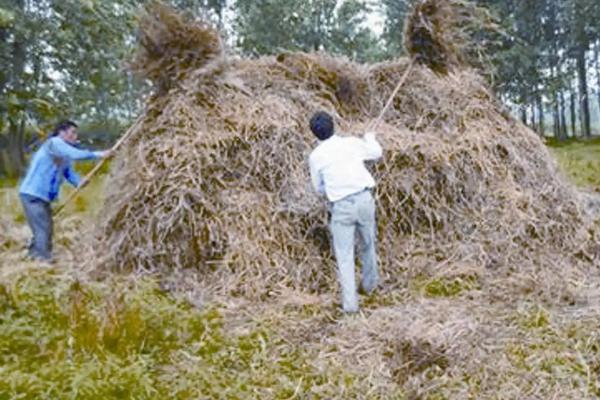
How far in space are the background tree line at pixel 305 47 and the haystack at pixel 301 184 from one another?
7569mm

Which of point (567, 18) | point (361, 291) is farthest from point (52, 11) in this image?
point (567, 18)

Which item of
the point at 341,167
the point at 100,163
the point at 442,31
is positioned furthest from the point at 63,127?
the point at 442,31

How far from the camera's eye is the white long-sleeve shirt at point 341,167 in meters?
4.63

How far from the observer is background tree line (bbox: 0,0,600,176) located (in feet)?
45.9

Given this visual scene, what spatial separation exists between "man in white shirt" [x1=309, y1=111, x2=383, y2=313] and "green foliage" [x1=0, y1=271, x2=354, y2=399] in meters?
0.68

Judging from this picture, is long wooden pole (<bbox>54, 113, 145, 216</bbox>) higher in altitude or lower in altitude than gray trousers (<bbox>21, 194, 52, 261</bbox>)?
higher

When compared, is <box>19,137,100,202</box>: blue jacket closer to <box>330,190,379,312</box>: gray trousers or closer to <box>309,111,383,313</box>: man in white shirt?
<box>309,111,383,313</box>: man in white shirt

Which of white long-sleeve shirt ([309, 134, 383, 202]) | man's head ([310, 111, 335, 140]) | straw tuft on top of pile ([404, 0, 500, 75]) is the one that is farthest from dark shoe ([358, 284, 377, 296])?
straw tuft on top of pile ([404, 0, 500, 75])

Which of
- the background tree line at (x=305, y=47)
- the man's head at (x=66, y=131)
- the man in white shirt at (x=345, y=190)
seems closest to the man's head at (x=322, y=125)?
the man in white shirt at (x=345, y=190)

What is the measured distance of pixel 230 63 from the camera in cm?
653

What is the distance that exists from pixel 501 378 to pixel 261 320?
5.37 ft

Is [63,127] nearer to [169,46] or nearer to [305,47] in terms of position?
[169,46]

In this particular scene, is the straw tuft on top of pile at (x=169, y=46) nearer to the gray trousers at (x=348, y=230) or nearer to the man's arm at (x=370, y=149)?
the man's arm at (x=370, y=149)

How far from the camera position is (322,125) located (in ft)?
15.4
